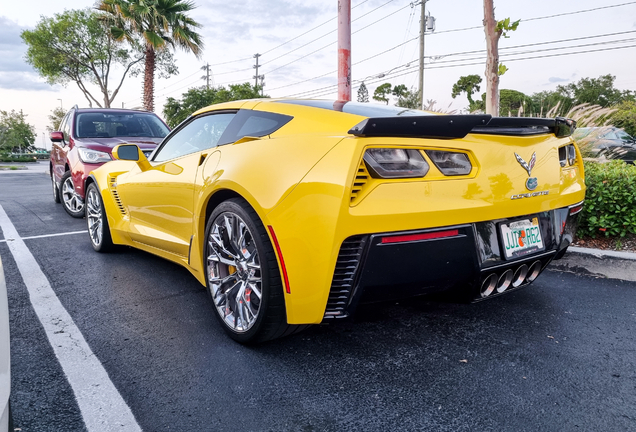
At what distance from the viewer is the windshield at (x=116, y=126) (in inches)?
281

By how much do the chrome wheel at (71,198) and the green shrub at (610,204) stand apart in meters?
6.31

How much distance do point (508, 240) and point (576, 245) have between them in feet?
8.44

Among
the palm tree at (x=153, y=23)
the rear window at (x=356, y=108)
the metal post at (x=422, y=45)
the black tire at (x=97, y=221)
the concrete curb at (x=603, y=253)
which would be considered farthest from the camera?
the metal post at (x=422, y=45)

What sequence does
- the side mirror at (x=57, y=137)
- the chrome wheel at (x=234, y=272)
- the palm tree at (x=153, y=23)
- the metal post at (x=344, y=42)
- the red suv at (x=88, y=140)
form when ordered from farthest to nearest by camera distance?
the palm tree at (x=153, y=23) → the metal post at (x=344, y=42) → the side mirror at (x=57, y=137) → the red suv at (x=88, y=140) → the chrome wheel at (x=234, y=272)

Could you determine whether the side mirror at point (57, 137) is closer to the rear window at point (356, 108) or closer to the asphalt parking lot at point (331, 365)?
the asphalt parking lot at point (331, 365)

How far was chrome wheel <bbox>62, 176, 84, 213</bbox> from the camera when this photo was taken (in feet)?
22.1

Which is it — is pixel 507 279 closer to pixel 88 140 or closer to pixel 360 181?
pixel 360 181

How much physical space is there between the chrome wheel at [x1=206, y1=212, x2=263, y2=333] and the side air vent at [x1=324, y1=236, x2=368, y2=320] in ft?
A: 1.28

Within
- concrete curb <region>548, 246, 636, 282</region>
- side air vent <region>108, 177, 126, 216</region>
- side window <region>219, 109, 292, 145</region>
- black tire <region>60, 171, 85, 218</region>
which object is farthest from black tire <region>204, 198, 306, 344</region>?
black tire <region>60, 171, 85, 218</region>

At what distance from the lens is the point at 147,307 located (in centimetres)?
316

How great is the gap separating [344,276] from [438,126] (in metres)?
0.79

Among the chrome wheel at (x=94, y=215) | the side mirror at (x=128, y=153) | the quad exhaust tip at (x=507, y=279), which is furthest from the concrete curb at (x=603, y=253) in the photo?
the chrome wheel at (x=94, y=215)

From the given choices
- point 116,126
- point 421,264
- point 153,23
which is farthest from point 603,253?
point 153,23

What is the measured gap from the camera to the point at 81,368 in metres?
2.29
